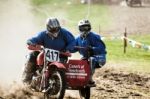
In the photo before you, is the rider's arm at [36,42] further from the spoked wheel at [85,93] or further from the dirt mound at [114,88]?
the spoked wheel at [85,93]

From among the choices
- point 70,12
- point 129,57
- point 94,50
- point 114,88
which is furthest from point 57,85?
point 70,12

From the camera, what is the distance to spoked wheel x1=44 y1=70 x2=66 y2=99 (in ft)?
40.5

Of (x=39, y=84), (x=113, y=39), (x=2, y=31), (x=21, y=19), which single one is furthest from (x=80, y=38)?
(x=21, y=19)

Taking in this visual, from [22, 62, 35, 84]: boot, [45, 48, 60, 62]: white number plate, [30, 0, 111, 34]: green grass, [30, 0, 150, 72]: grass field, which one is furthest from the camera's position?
[30, 0, 111, 34]: green grass

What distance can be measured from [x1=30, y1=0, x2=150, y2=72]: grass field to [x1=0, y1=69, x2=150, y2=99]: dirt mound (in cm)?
186

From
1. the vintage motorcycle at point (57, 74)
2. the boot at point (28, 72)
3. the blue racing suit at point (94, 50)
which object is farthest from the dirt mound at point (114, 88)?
the blue racing suit at point (94, 50)

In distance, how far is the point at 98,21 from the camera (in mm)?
46219

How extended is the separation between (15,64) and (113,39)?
12.9 meters

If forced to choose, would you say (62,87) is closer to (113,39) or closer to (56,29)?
(56,29)

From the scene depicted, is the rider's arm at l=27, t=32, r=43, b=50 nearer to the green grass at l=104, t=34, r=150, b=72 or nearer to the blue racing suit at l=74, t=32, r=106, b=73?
the blue racing suit at l=74, t=32, r=106, b=73

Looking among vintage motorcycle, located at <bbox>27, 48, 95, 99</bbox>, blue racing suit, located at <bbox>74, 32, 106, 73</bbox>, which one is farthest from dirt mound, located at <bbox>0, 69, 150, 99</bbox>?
blue racing suit, located at <bbox>74, 32, 106, 73</bbox>

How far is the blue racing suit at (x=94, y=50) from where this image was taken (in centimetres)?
1355

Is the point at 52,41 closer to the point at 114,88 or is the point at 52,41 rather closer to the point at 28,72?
the point at 28,72

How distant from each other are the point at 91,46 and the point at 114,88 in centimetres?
264
